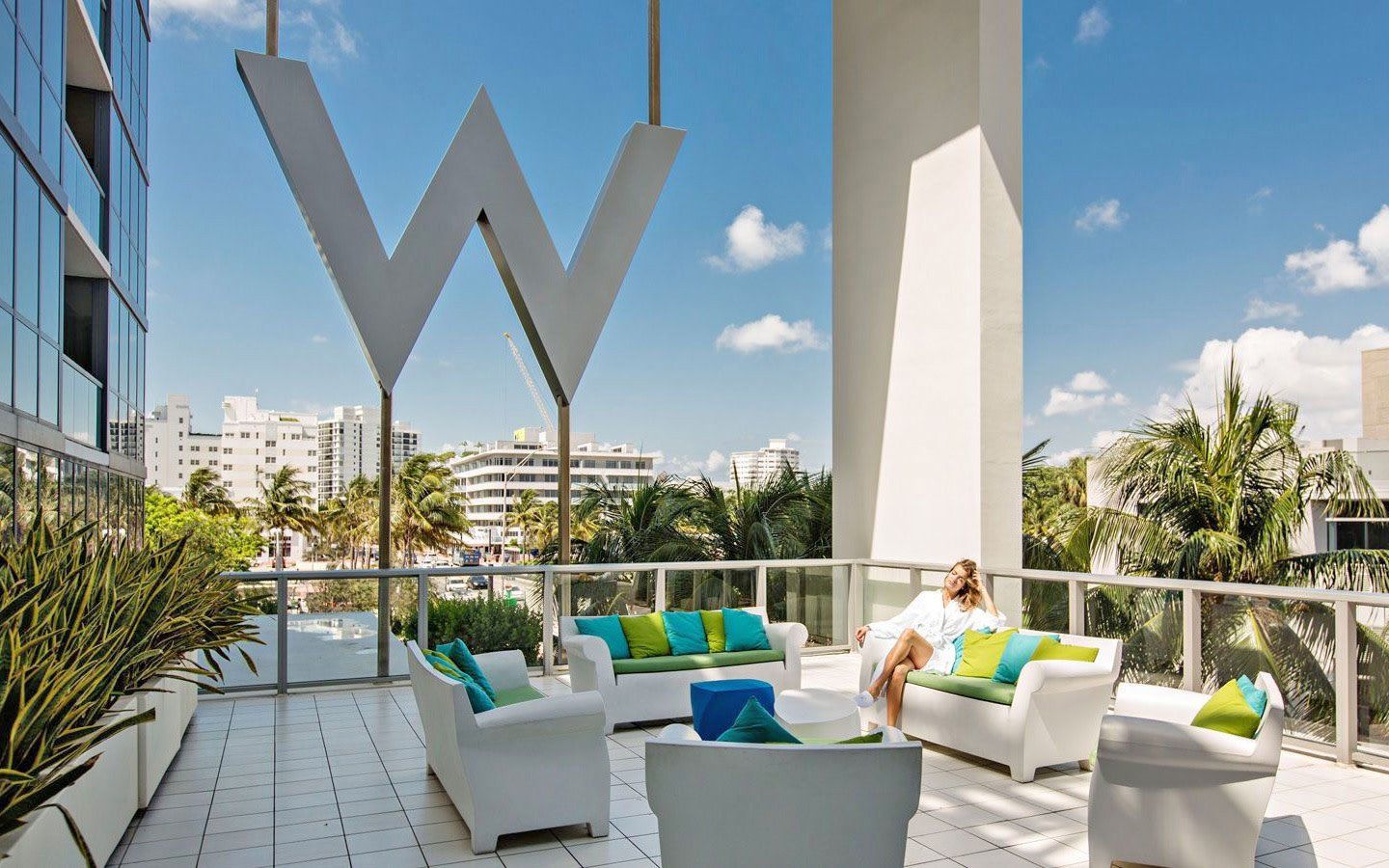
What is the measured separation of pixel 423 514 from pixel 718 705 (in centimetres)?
4793

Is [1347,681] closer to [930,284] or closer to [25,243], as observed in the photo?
[930,284]

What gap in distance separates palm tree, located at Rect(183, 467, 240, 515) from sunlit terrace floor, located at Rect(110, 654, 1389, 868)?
198ft

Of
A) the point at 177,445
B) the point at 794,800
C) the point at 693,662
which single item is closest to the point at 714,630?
the point at 693,662

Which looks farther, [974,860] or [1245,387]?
[1245,387]

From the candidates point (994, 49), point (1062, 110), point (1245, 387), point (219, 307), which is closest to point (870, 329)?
point (994, 49)

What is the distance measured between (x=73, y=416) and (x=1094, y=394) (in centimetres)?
3825

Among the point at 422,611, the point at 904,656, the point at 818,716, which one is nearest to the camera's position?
the point at 818,716

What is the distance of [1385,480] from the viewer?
18641 millimetres

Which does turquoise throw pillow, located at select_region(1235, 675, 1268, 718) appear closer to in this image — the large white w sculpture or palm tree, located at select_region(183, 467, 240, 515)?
the large white w sculpture

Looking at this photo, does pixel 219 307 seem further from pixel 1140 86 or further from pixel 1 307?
pixel 1 307

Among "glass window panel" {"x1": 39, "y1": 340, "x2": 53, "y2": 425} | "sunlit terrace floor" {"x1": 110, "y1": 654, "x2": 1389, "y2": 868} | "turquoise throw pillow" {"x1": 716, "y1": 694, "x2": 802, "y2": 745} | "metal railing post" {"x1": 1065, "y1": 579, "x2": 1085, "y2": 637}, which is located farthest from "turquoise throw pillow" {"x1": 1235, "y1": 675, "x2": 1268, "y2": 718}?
"glass window panel" {"x1": 39, "y1": 340, "x2": 53, "y2": 425}

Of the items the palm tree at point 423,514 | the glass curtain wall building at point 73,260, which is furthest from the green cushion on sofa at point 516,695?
the palm tree at point 423,514

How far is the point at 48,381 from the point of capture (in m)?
9.50

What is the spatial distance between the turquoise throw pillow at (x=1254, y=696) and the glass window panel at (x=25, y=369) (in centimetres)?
915
